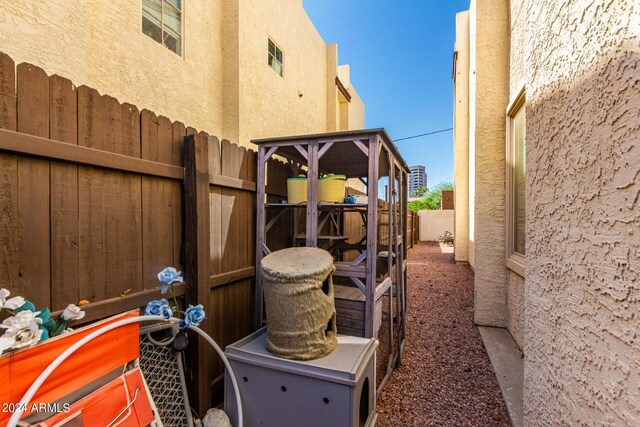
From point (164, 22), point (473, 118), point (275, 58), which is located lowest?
point (473, 118)

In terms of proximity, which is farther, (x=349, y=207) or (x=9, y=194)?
(x=349, y=207)

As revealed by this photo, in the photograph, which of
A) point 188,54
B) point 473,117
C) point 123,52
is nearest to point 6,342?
point 123,52

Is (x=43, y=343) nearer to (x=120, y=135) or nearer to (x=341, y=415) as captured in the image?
(x=120, y=135)

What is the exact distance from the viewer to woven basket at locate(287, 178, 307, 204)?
2.74m

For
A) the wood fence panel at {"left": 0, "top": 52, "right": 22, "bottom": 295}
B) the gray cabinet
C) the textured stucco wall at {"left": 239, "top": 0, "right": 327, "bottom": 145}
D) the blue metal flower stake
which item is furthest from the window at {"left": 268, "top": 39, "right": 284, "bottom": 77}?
the gray cabinet

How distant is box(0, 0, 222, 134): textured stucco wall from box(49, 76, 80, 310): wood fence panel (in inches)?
84.6

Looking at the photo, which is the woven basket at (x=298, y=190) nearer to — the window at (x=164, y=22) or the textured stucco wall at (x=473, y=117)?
the textured stucco wall at (x=473, y=117)

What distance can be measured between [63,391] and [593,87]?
228 centimetres

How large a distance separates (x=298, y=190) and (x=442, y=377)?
2362mm

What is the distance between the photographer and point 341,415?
64.9 inches

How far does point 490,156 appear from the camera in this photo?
3.96m

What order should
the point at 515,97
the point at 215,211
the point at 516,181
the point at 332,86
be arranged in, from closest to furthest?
1. the point at 215,211
2. the point at 515,97
3. the point at 516,181
4. the point at 332,86

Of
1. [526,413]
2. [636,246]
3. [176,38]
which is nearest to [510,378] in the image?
[526,413]

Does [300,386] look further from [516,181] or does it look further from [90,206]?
[516,181]
